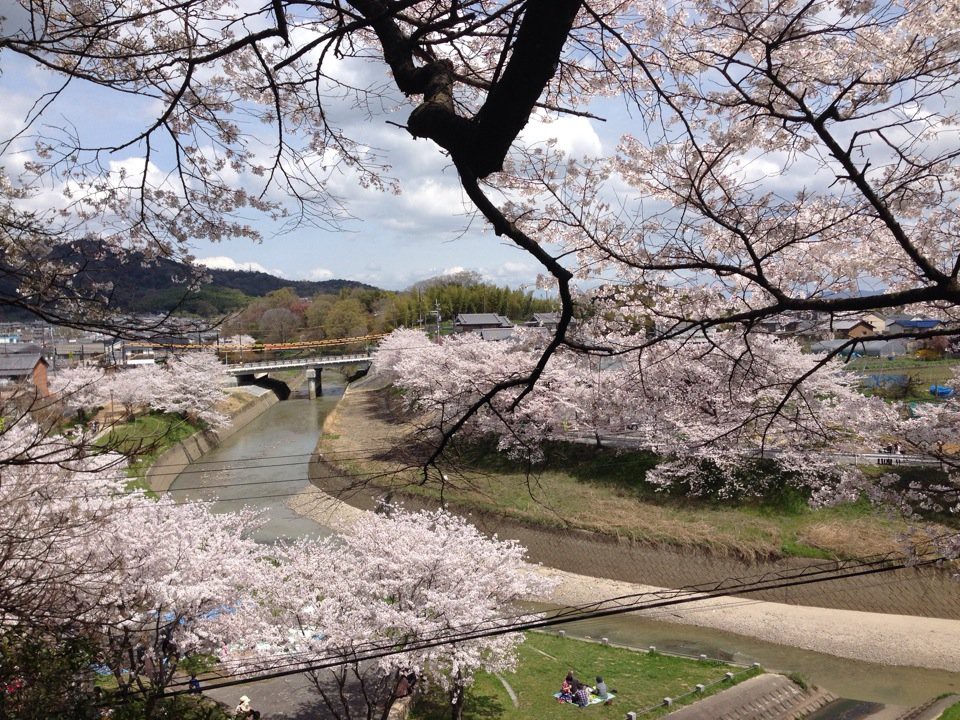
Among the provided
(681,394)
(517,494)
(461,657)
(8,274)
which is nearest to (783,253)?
(8,274)

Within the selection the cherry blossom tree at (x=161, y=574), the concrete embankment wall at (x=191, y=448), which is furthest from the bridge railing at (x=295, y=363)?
the cherry blossom tree at (x=161, y=574)

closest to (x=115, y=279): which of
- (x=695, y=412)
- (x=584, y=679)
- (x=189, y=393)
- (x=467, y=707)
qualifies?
(x=467, y=707)

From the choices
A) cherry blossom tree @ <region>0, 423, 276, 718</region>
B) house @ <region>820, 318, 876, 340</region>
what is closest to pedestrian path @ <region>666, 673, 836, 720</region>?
house @ <region>820, 318, 876, 340</region>

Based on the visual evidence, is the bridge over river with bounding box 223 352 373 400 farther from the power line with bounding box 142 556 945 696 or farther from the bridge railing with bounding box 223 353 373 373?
the power line with bounding box 142 556 945 696

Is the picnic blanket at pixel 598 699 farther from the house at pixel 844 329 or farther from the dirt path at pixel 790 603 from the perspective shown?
the house at pixel 844 329

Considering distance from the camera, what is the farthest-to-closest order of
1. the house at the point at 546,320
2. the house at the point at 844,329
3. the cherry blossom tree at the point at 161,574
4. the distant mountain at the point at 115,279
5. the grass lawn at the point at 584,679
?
the house at the point at 546,320
the grass lawn at the point at 584,679
the cherry blossom tree at the point at 161,574
the house at the point at 844,329
the distant mountain at the point at 115,279
